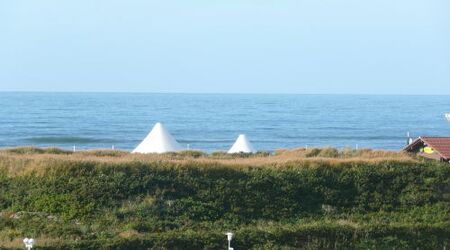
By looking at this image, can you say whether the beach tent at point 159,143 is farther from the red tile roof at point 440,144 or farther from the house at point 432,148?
the red tile roof at point 440,144

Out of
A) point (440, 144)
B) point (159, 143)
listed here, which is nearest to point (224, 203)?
point (440, 144)

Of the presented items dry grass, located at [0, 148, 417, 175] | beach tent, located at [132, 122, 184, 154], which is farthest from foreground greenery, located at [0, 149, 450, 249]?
beach tent, located at [132, 122, 184, 154]

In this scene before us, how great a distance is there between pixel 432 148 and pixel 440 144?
1.17ft

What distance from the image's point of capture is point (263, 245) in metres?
18.4

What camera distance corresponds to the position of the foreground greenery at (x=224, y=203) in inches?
742

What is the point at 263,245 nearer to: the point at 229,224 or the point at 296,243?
the point at 296,243

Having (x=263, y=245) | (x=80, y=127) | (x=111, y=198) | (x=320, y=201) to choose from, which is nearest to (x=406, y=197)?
(x=320, y=201)

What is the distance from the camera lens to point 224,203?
74.2 feet

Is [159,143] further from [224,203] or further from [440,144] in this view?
[224,203]

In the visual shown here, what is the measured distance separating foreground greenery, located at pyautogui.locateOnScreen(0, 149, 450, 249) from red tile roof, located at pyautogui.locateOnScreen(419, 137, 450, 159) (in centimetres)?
235

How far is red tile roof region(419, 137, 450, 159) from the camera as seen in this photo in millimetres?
29761

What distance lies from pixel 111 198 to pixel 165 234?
13.7 ft

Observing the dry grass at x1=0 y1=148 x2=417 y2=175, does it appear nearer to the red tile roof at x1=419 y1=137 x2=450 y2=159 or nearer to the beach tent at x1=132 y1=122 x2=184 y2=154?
the red tile roof at x1=419 y1=137 x2=450 y2=159

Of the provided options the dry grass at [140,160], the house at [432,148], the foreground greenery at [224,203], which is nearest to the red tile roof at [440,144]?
the house at [432,148]
